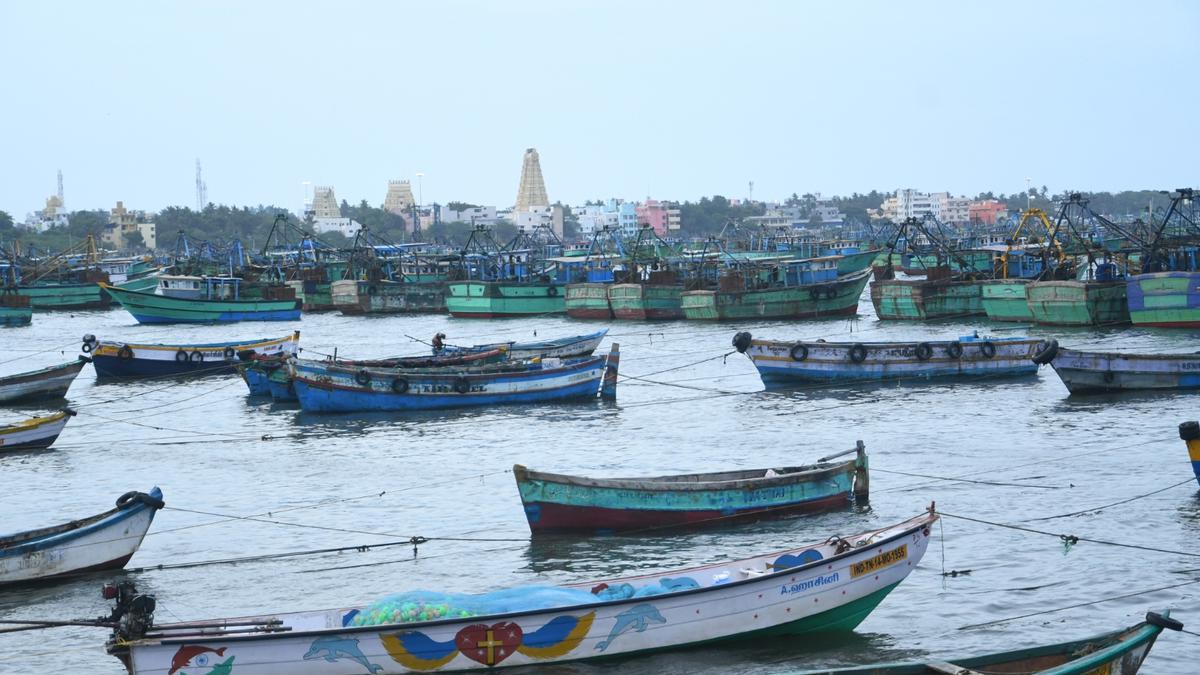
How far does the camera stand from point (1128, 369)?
37.4 metres

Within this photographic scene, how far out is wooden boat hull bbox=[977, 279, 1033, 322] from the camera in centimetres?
6078

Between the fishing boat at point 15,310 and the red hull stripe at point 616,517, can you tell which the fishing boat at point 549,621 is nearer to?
the red hull stripe at point 616,517

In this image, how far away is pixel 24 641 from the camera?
19.0m

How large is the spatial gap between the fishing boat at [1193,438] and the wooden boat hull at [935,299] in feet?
138

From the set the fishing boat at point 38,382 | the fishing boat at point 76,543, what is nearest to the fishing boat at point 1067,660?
the fishing boat at point 76,543

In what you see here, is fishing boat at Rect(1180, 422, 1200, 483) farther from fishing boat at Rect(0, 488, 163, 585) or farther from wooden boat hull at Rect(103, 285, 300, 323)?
wooden boat hull at Rect(103, 285, 300, 323)

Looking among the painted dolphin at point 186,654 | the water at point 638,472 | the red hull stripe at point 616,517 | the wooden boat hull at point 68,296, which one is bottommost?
the water at point 638,472

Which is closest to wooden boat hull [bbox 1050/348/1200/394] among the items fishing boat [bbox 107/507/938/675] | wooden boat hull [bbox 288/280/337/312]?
fishing boat [bbox 107/507/938/675]

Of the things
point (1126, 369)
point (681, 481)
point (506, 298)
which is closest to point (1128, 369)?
point (1126, 369)

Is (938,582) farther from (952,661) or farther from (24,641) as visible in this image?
(24,641)

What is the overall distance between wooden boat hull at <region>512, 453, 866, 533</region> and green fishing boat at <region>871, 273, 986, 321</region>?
44368 millimetres

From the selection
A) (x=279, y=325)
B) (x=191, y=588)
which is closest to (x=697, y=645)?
(x=191, y=588)

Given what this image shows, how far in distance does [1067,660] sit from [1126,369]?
26168 mm

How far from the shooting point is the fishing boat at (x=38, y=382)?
41.9 metres
